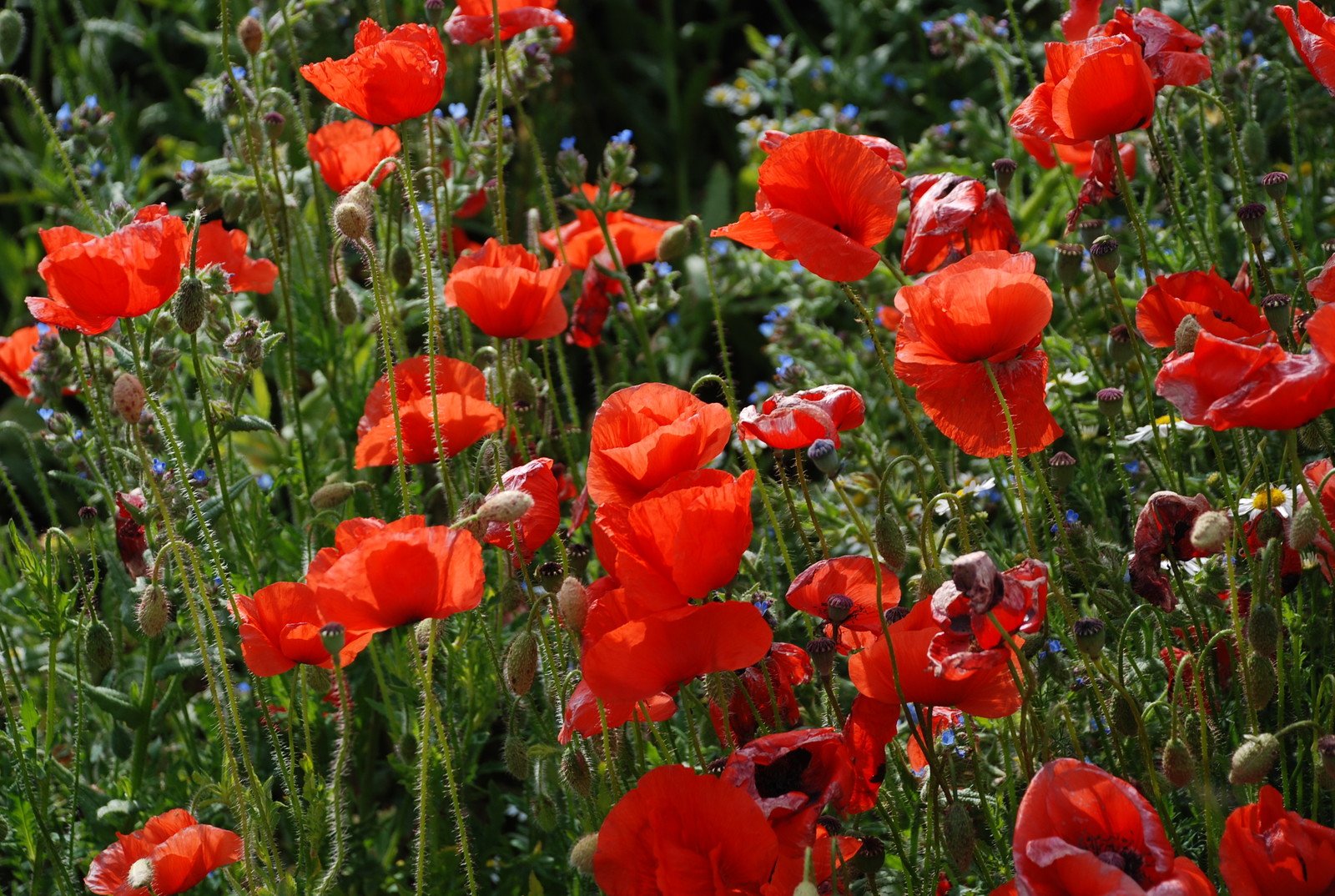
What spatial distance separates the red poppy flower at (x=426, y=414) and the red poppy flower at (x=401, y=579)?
0.55 metres

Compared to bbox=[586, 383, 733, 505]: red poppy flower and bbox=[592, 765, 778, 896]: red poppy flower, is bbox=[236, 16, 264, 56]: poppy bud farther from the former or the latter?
bbox=[592, 765, 778, 896]: red poppy flower

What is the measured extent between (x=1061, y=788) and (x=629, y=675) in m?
0.43

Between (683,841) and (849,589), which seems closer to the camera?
(683,841)

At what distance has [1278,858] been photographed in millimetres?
1316

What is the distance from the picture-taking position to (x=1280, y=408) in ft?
4.36

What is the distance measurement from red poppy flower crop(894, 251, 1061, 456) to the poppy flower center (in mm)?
408

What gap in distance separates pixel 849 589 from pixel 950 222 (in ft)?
1.80

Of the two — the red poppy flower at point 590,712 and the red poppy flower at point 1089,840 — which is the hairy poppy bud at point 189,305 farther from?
the red poppy flower at point 1089,840

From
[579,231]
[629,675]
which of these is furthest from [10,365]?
[629,675]

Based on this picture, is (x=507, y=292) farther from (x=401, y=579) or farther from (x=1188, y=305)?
(x=1188, y=305)

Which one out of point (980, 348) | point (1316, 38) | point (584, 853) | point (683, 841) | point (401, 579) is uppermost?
point (1316, 38)

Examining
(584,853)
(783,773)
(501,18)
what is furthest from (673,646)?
(501,18)

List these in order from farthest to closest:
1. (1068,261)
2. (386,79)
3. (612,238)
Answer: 1. (612,238)
2. (1068,261)
3. (386,79)

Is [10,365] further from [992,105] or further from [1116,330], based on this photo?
[992,105]
